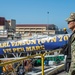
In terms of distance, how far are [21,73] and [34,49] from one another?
23.6 metres

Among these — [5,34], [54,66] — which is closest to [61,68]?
[54,66]

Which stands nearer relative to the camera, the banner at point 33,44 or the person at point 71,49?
the person at point 71,49

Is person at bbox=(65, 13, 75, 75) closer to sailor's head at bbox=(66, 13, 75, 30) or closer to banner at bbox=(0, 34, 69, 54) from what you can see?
sailor's head at bbox=(66, 13, 75, 30)

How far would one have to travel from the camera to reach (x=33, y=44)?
102ft

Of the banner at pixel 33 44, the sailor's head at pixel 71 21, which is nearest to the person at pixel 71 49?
the sailor's head at pixel 71 21

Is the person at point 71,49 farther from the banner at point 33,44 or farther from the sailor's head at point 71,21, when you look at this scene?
the banner at point 33,44

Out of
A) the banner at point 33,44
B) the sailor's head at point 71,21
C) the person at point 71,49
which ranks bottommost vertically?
the banner at point 33,44

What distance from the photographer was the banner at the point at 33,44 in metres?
28.6

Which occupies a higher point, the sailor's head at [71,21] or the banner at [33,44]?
the sailor's head at [71,21]

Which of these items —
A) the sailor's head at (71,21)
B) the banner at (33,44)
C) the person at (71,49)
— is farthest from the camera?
the banner at (33,44)

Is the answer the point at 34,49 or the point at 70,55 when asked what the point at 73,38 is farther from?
the point at 34,49

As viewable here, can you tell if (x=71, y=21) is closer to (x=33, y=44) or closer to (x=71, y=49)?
(x=71, y=49)

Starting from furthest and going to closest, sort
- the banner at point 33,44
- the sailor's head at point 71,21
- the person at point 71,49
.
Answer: the banner at point 33,44, the sailor's head at point 71,21, the person at point 71,49

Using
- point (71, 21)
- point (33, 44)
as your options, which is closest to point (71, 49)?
point (71, 21)
